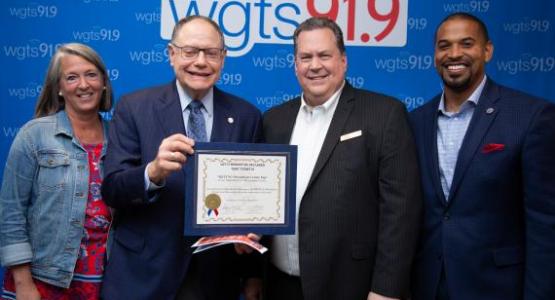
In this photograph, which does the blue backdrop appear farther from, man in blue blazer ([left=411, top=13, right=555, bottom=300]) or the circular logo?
the circular logo

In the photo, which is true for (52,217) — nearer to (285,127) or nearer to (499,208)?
(285,127)

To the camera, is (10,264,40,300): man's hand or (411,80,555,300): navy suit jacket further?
(10,264,40,300): man's hand

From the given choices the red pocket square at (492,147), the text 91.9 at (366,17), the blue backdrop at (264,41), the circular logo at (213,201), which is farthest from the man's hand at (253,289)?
the text 91.9 at (366,17)

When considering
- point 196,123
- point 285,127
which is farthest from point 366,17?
point 196,123

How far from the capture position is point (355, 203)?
7.30 feet

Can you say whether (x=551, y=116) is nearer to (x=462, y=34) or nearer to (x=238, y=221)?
(x=462, y=34)

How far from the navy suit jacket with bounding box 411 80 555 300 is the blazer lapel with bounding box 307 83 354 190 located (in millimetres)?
454

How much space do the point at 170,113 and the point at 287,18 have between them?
1910 millimetres

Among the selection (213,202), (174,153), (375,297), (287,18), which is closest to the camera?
(174,153)

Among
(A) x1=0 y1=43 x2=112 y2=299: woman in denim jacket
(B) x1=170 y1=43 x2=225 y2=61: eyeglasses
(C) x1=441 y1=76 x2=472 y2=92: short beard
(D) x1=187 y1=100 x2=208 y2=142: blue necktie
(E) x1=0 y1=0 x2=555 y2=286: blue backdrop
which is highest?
(E) x1=0 y1=0 x2=555 y2=286: blue backdrop

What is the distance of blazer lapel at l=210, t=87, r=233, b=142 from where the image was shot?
2.31 meters

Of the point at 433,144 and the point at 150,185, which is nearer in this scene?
the point at 150,185

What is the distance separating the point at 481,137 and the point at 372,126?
1.52 feet

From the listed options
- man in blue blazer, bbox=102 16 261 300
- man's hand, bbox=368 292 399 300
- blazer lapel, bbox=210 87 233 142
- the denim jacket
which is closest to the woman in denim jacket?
the denim jacket
